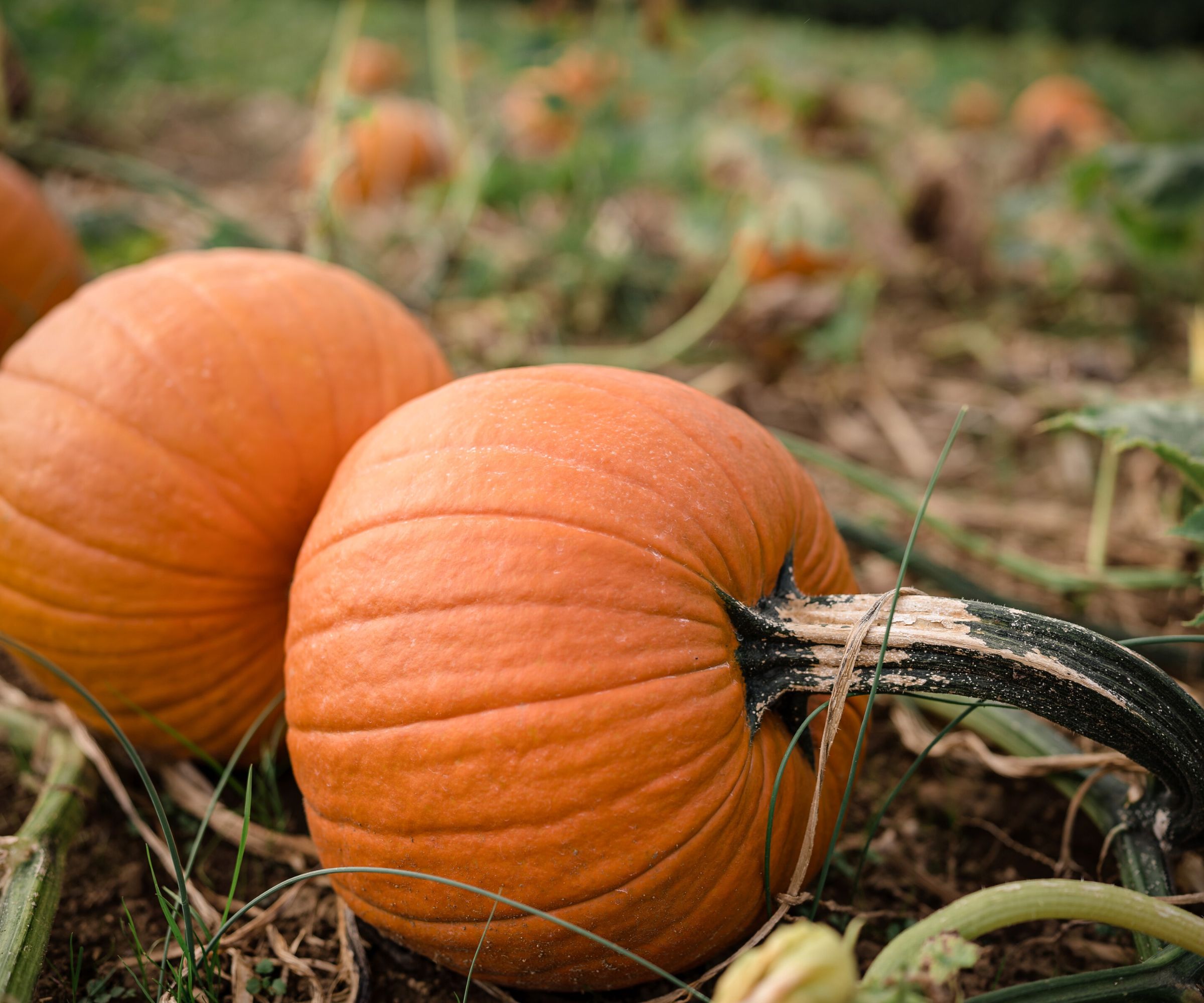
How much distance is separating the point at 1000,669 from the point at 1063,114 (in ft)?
21.8

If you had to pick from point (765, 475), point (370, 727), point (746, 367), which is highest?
point (765, 475)

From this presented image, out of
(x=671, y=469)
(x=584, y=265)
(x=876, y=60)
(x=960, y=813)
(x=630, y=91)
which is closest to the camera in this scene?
(x=671, y=469)

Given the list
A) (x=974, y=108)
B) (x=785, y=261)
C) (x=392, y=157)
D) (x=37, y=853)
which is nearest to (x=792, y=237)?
(x=785, y=261)

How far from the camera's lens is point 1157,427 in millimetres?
1632

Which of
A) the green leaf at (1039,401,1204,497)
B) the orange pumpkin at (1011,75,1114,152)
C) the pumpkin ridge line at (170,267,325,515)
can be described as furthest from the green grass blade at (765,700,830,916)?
the orange pumpkin at (1011,75,1114,152)

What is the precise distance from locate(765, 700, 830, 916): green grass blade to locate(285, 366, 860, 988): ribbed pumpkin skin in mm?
15

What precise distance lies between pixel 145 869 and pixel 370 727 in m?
0.62

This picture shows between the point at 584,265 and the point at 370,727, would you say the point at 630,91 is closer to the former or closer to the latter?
the point at 584,265

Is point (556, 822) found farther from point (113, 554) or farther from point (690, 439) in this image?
point (113, 554)

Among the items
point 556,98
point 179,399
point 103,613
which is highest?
point 556,98

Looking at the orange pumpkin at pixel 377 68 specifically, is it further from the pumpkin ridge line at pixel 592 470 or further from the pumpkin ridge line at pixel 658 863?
the pumpkin ridge line at pixel 658 863

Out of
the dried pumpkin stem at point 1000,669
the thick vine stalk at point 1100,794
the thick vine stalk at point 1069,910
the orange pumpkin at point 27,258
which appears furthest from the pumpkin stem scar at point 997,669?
the orange pumpkin at point 27,258

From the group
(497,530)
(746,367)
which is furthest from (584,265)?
(497,530)

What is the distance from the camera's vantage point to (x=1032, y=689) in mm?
1067
